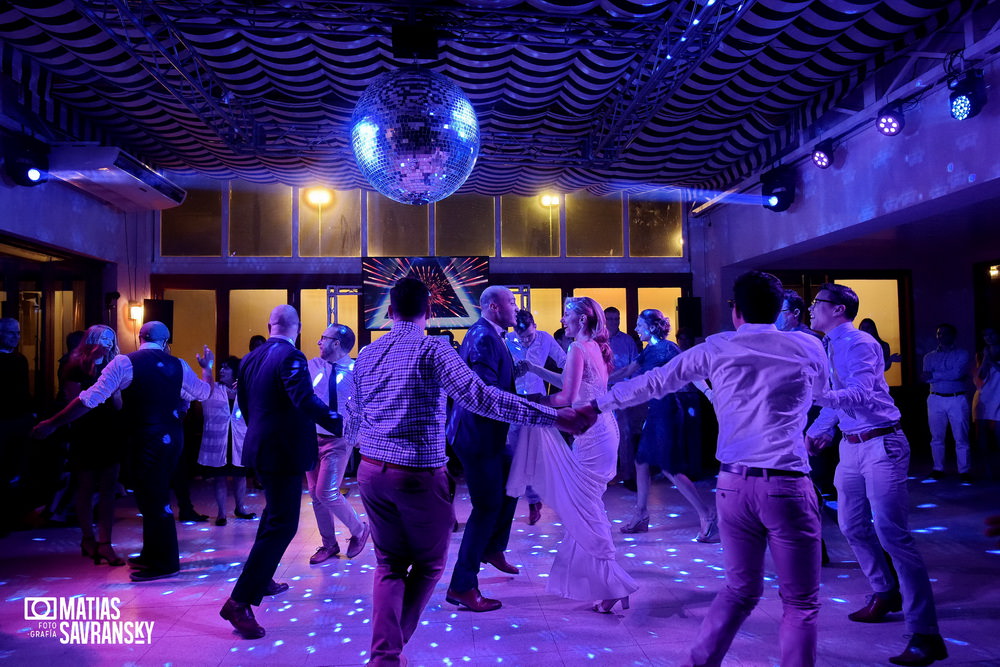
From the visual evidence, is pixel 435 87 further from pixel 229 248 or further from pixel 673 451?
pixel 229 248

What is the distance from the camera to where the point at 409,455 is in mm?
2254

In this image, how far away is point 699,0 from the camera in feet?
12.6

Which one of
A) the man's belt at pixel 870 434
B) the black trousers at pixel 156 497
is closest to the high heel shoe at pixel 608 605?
the man's belt at pixel 870 434

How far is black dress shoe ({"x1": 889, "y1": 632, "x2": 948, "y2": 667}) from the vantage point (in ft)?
8.30

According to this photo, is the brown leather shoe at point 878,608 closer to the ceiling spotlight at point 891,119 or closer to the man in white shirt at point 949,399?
the ceiling spotlight at point 891,119

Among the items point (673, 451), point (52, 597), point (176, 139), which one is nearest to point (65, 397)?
point (52, 597)

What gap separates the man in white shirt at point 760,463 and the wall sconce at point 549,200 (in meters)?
7.28

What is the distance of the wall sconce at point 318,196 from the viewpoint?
8984mm

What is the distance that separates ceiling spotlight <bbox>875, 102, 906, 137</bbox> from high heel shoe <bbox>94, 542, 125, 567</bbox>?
607 cm

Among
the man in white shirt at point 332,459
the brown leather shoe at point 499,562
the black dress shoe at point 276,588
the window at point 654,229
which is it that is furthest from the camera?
the window at point 654,229

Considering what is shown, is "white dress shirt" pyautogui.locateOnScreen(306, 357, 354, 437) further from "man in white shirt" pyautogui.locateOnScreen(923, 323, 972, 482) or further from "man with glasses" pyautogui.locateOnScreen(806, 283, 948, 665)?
"man in white shirt" pyautogui.locateOnScreen(923, 323, 972, 482)

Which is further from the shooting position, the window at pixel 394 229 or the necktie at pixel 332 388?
the window at pixel 394 229

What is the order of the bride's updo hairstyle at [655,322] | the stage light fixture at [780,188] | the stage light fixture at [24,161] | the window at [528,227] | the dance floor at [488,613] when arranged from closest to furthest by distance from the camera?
1. the dance floor at [488,613]
2. the bride's updo hairstyle at [655,322]
3. the stage light fixture at [24,161]
4. the stage light fixture at [780,188]
5. the window at [528,227]

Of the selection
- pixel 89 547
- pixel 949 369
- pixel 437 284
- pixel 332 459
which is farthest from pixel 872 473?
pixel 437 284
